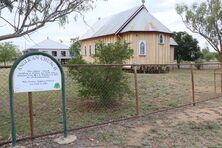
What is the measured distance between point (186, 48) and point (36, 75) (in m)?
41.2

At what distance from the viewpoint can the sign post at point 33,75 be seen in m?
5.60

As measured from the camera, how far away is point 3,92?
12398mm

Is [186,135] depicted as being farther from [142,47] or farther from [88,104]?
[142,47]

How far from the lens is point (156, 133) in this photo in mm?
6871

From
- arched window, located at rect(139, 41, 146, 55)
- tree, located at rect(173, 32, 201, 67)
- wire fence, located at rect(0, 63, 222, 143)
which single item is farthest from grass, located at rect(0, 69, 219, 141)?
tree, located at rect(173, 32, 201, 67)

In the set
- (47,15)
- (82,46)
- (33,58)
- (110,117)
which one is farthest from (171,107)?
(82,46)

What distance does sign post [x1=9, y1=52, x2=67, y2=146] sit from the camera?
221 inches

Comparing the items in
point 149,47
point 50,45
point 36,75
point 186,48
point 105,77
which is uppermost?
point 50,45

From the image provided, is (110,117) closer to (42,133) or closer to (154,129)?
(154,129)

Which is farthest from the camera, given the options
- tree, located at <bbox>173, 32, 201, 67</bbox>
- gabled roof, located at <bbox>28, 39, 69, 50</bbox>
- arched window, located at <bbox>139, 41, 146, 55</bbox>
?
gabled roof, located at <bbox>28, 39, 69, 50</bbox>

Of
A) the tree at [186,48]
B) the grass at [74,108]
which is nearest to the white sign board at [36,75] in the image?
the grass at [74,108]

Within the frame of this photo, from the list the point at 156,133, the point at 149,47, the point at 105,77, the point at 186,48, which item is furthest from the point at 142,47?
the point at 156,133

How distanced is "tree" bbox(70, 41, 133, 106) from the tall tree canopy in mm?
36981

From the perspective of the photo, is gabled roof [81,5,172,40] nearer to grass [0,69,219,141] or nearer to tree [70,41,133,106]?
grass [0,69,219,141]
